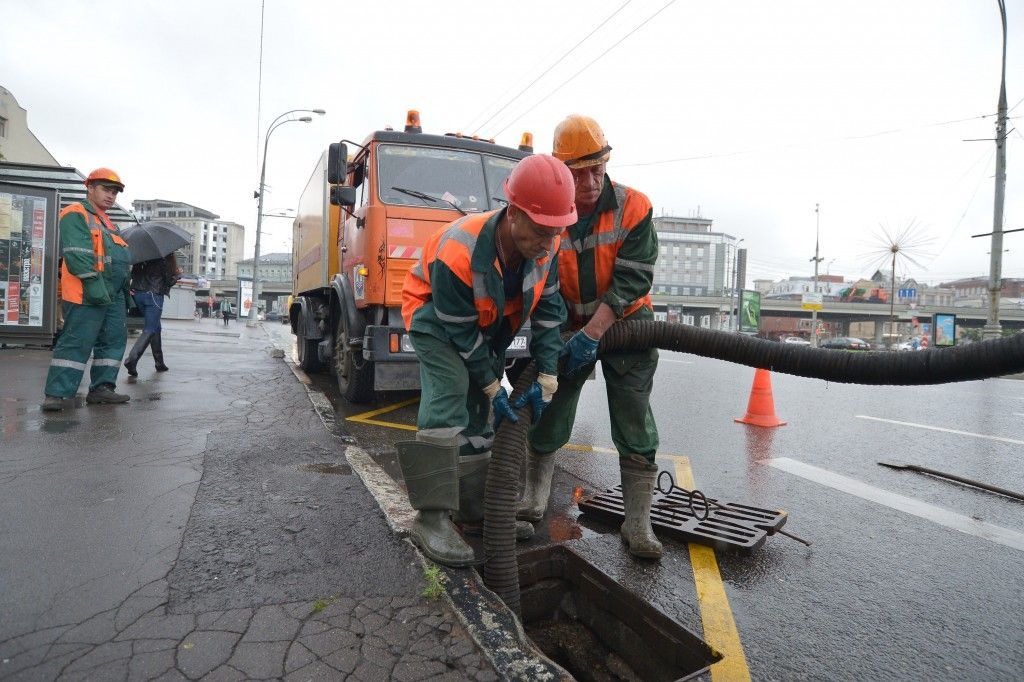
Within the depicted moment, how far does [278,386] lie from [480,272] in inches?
218

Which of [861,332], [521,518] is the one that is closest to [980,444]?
[521,518]

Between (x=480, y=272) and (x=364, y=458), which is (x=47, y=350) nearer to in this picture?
(x=364, y=458)

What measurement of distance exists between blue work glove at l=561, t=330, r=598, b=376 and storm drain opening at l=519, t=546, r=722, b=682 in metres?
0.87

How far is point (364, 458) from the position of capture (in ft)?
13.4

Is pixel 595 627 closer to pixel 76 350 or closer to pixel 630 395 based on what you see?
pixel 630 395

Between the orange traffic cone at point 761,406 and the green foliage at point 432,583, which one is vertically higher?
the orange traffic cone at point 761,406

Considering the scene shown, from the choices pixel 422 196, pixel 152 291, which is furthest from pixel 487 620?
pixel 152 291

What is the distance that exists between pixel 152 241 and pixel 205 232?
152 m

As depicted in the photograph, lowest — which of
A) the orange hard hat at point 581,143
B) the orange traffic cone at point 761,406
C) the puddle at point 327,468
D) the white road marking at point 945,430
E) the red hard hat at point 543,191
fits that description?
the puddle at point 327,468

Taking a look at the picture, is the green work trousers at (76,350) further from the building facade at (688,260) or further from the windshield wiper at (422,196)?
the building facade at (688,260)

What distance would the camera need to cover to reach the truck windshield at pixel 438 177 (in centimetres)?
580

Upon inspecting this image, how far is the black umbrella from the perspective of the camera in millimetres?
7879

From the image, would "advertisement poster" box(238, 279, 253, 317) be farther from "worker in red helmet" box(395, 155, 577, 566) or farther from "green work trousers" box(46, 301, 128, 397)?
"worker in red helmet" box(395, 155, 577, 566)

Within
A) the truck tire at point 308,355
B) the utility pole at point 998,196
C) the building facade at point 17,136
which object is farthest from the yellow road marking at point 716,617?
the building facade at point 17,136
